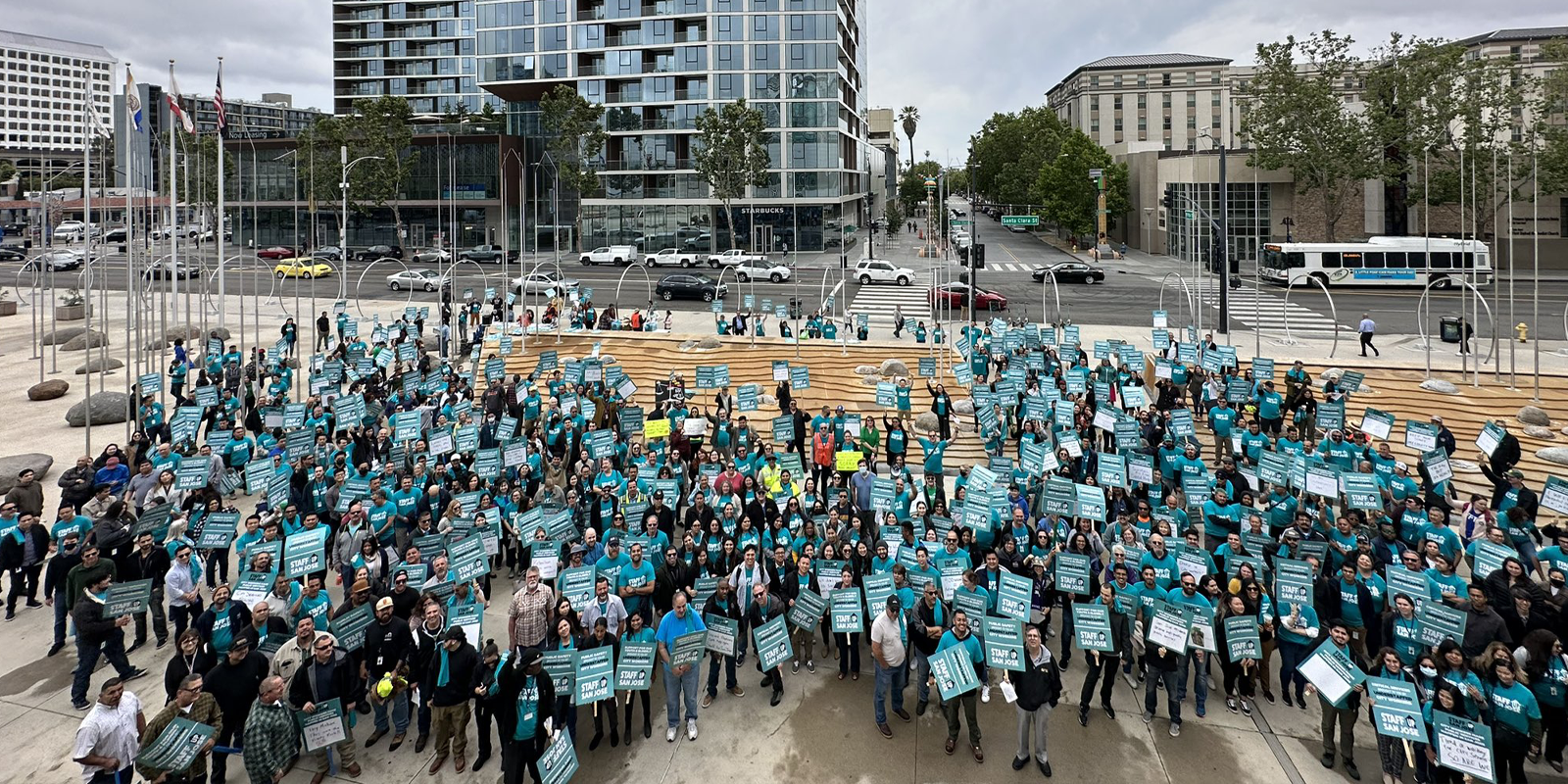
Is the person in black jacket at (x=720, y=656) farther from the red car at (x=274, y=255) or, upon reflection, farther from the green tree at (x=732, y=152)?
the red car at (x=274, y=255)

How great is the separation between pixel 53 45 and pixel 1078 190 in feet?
666

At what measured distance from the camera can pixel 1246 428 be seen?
50.2 feet

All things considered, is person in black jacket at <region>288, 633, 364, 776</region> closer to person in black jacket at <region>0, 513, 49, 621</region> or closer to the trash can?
person in black jacket at <region>0, 513, 49, 621</region>

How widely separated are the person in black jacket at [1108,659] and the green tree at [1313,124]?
183ft

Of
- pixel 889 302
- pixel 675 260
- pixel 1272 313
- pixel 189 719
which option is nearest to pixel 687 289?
pixel 889 302

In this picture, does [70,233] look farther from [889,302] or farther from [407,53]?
[889,302]

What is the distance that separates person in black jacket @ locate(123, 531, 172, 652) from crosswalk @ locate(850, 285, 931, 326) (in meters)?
29.8

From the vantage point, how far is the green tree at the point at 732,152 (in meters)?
63.1

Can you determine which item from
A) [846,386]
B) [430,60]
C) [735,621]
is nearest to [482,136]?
[430,60]

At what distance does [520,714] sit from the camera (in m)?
7.57

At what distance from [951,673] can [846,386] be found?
16.6 meters

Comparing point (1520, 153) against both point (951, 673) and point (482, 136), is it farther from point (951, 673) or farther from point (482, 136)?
point (482, 136)

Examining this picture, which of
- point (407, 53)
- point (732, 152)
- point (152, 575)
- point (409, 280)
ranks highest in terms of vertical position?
point (407, 53)

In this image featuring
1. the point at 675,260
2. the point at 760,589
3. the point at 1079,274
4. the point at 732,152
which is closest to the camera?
the point at 760,589
